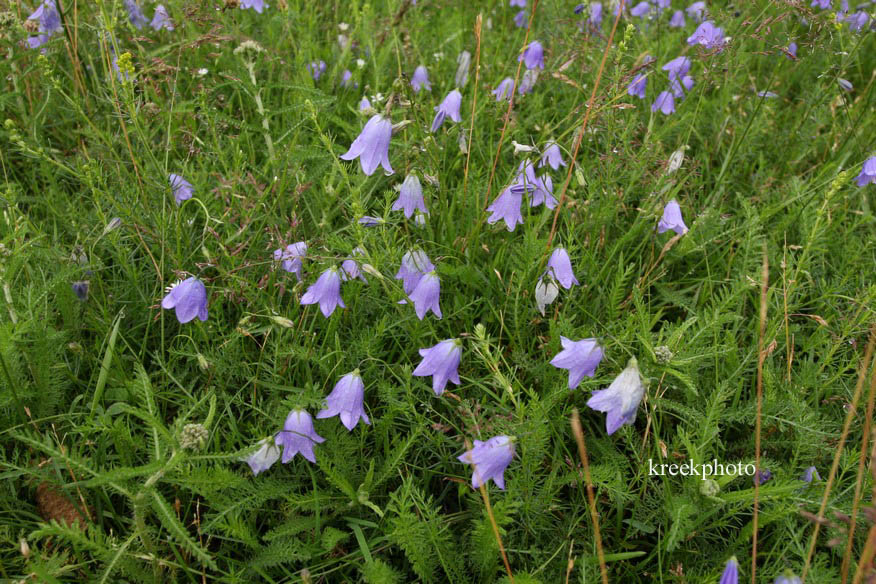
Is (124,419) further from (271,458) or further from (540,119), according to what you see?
(540,119)

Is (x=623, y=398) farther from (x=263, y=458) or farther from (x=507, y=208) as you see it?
(x=263, y=458)

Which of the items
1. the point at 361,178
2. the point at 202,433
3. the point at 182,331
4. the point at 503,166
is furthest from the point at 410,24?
the point at 202,433

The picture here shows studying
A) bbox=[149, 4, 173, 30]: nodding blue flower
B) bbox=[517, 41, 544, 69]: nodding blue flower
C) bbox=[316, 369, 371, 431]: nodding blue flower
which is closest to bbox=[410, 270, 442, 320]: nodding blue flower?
bbox=[316, 369, 371, 431]: nodding blue flower

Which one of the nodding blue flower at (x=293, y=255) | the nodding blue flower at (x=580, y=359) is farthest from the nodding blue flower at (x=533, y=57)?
the nodding blue flower at (x=580, y=359)

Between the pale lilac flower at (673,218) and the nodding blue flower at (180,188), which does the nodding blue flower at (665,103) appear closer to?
the pale lilac flower at (673,218)

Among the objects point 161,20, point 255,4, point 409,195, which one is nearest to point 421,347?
point 409,195
